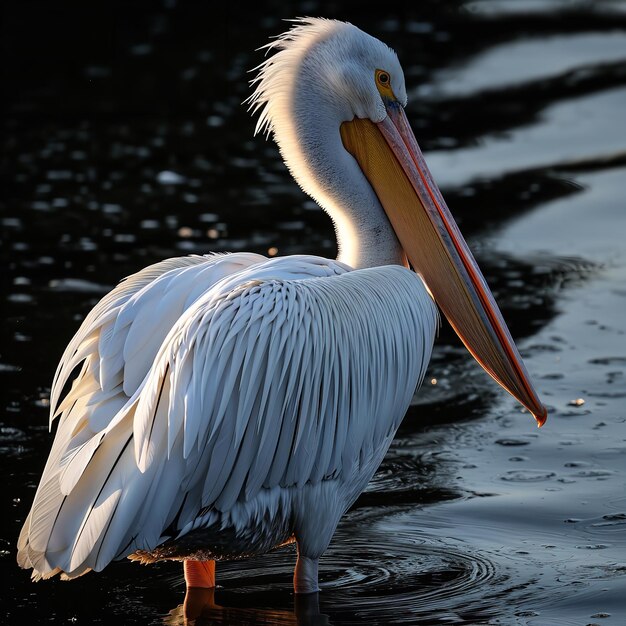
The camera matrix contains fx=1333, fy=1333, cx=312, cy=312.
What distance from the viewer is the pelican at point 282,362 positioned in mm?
3529

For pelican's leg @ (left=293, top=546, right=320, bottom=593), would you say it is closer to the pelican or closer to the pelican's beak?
the pelican

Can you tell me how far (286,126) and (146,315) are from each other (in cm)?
83

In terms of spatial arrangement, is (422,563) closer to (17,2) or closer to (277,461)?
(277,461)

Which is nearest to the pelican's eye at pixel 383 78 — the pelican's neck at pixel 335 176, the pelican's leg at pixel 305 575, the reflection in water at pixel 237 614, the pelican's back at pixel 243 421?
the pelican's neck at pixel 335 176

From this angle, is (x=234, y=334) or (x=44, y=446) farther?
(x=44, y=446)

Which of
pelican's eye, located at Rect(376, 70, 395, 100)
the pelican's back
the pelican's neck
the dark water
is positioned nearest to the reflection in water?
the dark water

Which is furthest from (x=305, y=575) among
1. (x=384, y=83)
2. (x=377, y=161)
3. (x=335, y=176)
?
(x=384, y=83)

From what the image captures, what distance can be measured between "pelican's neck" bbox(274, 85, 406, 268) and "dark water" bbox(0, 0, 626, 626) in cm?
94

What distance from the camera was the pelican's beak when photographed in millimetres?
4258

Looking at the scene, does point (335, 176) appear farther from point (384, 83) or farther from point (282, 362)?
point (282, 362)

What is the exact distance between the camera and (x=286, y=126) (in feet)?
14.1

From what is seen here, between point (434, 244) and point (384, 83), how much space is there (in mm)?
558

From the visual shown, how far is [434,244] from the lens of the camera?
430 centimetres

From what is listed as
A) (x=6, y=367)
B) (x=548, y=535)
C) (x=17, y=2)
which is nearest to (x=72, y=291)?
(x=6, y=367)
